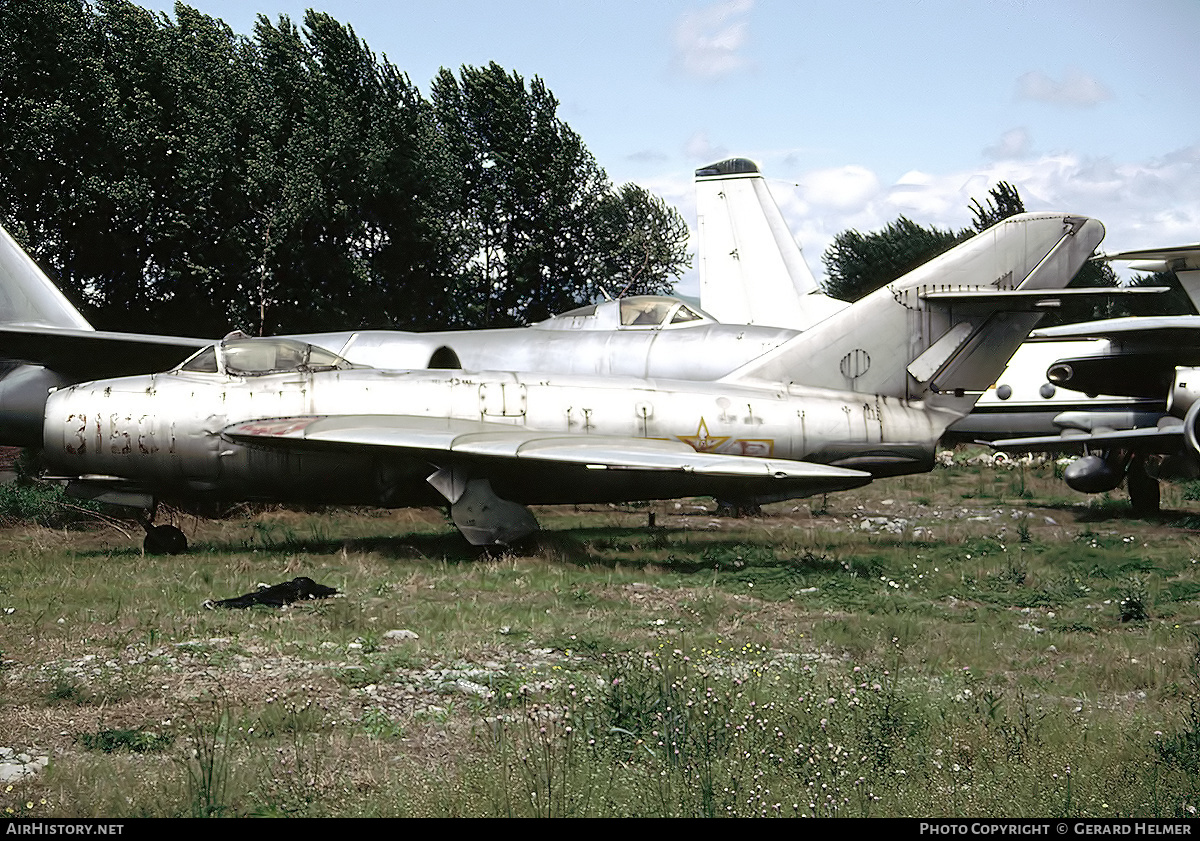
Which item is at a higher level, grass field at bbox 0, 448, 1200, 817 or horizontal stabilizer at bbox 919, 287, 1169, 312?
horizontal stabilizer at bbox 919, 287, 1169, 312

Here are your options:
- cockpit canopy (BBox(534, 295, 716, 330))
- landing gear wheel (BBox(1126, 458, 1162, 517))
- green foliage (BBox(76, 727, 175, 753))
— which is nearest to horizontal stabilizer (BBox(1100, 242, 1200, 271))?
landing gear wheel (BBox(1126, 458, 1162, 517))

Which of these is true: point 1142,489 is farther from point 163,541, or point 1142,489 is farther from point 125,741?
point 125,741

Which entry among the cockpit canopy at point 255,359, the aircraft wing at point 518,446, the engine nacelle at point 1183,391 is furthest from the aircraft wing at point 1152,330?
the cockpit canopy at point 255,359

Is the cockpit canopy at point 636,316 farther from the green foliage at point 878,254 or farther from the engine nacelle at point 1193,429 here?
the green foliage at point 878,254

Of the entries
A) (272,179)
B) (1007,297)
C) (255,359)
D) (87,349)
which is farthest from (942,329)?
(272,179)

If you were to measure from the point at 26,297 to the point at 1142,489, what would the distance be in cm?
1861

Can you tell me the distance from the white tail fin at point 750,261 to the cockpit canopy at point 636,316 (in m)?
6.99

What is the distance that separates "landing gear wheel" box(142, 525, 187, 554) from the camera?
1359 cm

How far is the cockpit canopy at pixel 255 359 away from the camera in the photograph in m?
13.9

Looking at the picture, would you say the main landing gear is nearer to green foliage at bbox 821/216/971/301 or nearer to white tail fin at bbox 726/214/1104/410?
white tail fin at bbox 726/214/1104/410

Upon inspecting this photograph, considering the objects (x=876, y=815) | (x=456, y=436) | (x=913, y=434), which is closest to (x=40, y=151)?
(x=456, y=436)

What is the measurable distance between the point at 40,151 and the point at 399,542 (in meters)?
28.3

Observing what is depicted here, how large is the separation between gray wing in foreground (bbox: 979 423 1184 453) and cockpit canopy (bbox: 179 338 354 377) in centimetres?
1152

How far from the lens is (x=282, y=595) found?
10.4 m
